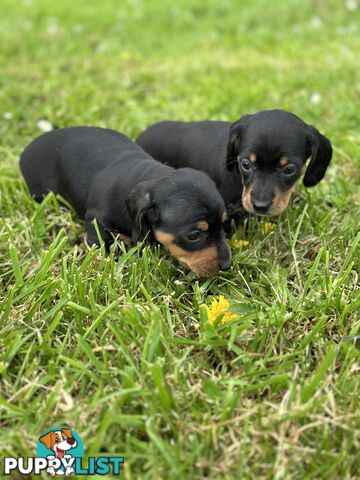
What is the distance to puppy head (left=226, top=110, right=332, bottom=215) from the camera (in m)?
3.49

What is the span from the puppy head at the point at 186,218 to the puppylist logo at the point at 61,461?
131 cm

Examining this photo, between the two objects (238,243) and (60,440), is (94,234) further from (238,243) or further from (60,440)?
(60,440)

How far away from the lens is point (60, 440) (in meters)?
2.30

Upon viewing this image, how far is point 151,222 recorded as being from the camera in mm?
3350

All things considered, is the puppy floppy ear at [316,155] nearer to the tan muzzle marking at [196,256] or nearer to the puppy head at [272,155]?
the puppy head at [272,155]

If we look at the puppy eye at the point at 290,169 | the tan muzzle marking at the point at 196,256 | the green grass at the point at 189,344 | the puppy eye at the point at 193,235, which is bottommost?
the green grass at the point at 189,344

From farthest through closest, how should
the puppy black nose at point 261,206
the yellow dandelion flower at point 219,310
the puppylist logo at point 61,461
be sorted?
the puppy black nose at point 261,206, the yellow dandelion flower at point 219,310, the puppylist logo at point 61,461

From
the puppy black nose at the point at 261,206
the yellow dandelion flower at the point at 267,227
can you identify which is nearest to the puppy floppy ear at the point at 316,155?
the yellow dandelion flower at the point at 267,227

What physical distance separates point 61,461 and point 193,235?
1.48 metres

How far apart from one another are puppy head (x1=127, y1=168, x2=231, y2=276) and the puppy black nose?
0.29 metres

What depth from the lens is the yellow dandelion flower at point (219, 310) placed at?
2850 millimetres

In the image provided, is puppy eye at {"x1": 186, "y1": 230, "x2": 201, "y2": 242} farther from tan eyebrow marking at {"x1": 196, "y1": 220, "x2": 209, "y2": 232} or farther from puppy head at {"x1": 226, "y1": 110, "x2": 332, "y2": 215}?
puppy head at {"x1": 226, "y1": 110, "x2": 332, "y2": 215}

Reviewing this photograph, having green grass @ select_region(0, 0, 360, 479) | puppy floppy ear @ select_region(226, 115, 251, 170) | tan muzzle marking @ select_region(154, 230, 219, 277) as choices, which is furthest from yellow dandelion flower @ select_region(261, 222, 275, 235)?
tan muzzle marking @ select_region(154, 230, 219, 277)

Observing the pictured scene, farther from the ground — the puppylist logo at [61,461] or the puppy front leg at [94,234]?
the puppy front leg at [94,234]
